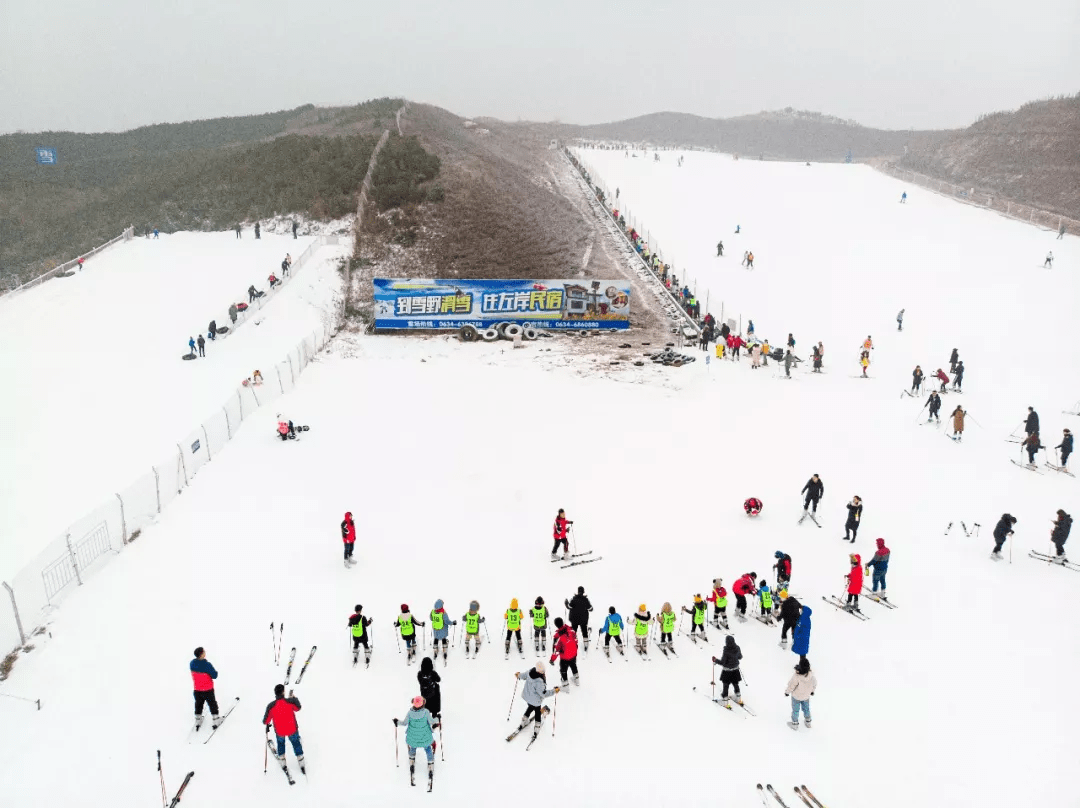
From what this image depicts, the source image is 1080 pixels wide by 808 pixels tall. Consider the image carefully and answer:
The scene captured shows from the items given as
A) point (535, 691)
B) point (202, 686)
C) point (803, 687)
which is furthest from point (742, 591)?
point (202, 686)

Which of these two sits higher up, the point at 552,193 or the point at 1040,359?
the point at 552,193

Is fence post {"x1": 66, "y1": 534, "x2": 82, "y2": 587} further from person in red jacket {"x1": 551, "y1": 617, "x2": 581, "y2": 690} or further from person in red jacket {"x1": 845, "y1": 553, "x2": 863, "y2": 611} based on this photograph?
person in red jacket {"x1": 845, "y1": 553, "x2": 863, "y2": 611}

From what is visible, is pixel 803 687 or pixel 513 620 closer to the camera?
pixel 803 687

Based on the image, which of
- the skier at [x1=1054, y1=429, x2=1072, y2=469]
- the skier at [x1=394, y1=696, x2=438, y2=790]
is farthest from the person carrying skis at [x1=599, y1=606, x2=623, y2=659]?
the skier at [x1=1054, y1=429, x2=1072, y2=469]

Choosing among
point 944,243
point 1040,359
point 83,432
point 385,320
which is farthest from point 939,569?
point 944,243

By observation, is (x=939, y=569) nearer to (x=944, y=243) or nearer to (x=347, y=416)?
(x=347, y=416)

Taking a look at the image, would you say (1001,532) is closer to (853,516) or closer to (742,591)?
(853,516)

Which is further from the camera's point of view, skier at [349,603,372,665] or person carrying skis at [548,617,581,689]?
skier at [349,603,372,665]
